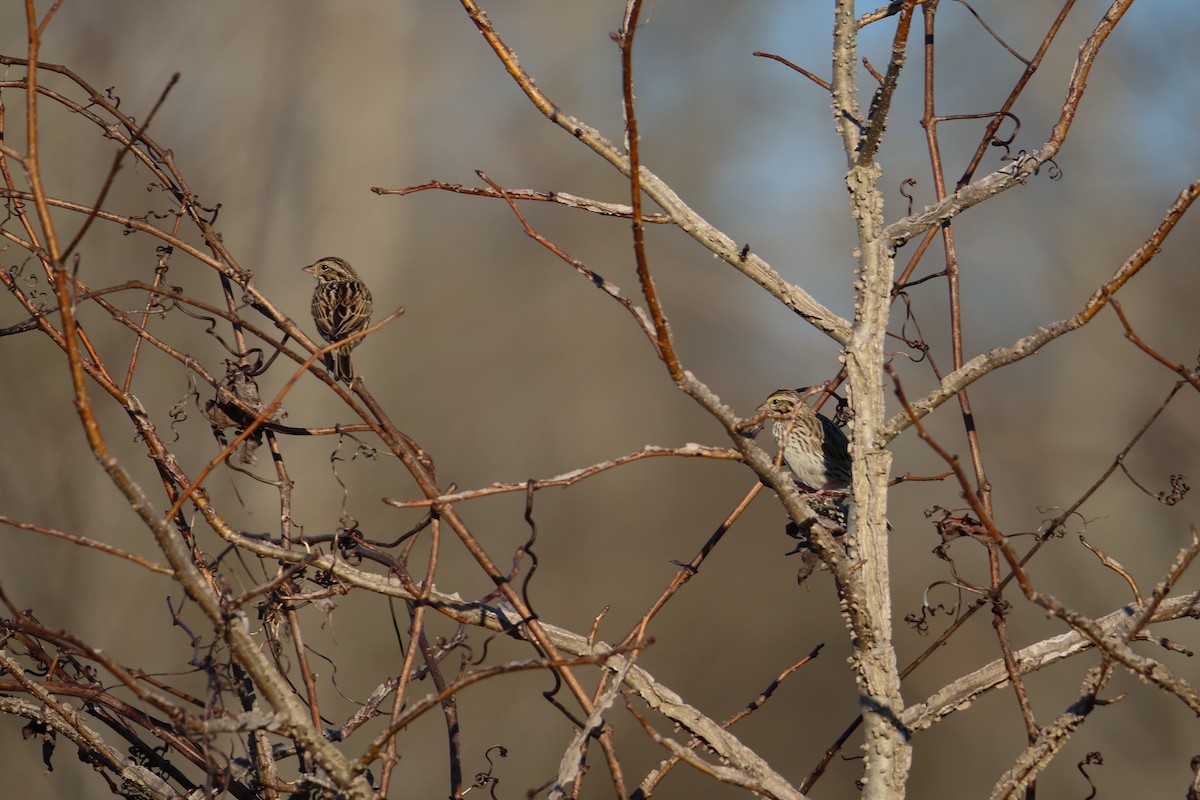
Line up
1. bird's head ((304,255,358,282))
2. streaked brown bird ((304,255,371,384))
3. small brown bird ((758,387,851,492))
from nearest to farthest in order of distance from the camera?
1. streaked brown bird ((304,255,371,384))
2. small brown bird ((758,387,851,492))
3. bird's head ((304,255,358,282))

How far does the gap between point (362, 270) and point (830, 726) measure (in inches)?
292

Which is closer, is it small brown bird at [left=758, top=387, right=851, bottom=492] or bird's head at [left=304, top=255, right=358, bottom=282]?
small brown bird at [left=758, top=387, right=851, bottom=492]

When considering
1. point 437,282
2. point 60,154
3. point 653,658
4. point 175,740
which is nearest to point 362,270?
point 437,282

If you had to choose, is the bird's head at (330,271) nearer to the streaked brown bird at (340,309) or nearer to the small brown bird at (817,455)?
the streaked brown bird at (340,309)

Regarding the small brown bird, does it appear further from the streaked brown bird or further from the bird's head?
the bird's head

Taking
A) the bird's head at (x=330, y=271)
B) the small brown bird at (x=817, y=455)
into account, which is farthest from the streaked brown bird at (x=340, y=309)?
the small brown bird at (x=817, y=455)

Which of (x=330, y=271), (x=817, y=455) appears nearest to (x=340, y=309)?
(x=330, y=271)

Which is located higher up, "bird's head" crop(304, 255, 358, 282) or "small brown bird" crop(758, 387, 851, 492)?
"bird's head" crop(304, 255, 358, 282)

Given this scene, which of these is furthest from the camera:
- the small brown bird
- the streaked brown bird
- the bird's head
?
the bird's head

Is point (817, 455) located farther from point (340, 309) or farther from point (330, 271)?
point (330, 271)

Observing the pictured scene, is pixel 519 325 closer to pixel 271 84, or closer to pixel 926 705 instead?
pixel 271 84

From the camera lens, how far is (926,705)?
5.15ft

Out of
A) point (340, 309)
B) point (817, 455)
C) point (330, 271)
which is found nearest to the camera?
point (340, 309)

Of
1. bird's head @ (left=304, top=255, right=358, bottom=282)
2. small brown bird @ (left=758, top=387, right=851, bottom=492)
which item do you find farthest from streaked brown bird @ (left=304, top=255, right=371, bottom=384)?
small brown bird @ (left=758, top=387, right=851, bottom=492)
